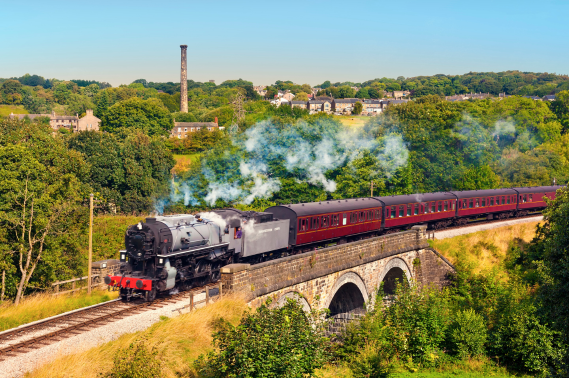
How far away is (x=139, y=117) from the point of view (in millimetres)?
102688

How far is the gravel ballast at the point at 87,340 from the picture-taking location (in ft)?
39.0

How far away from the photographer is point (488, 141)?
2489 inches

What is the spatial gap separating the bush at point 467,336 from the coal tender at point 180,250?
9.96 m

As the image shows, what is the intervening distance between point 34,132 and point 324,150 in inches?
1028

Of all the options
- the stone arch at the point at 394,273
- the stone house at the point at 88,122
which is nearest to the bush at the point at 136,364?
the stone arch at the point at 394,273

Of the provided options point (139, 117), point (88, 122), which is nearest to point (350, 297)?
point (139, 117)

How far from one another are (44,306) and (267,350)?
963 cm

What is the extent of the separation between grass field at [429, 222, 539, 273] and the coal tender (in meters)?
15.0

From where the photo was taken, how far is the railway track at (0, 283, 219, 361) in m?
13.2

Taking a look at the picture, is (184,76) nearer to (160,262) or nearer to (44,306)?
(160,262)

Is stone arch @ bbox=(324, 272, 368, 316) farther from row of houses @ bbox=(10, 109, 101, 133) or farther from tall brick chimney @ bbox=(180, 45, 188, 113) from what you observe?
tall brick chimney @ bbox=(180, 45, 188, 113)

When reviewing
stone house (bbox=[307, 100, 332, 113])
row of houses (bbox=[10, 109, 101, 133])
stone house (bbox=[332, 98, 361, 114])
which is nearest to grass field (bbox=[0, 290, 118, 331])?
row of houses (bbox=[10, 109, 101, 133])

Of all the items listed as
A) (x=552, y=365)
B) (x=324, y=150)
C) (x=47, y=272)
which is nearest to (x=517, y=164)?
(x=324, y=150)

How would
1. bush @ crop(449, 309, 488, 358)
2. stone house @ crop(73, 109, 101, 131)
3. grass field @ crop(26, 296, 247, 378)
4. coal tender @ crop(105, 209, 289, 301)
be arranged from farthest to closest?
stone house @ crop(73, 109, 101, 131), bush @ crop(449, 309, 488, 358), coal tender @ crop(105, 209, 289, 301), grass field @ crop(26, 296, 247, 378)
